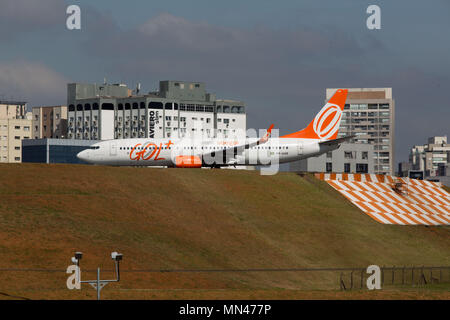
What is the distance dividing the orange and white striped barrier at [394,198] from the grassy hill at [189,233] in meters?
2.77

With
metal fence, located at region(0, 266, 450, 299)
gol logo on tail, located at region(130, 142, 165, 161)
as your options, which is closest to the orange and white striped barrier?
metal fence, located at region(0, 266, 450, 299)

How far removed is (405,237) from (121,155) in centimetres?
4052

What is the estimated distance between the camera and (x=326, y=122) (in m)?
124

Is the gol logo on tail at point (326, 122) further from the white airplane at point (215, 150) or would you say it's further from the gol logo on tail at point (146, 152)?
the gol logo on tail at point (146, 152)

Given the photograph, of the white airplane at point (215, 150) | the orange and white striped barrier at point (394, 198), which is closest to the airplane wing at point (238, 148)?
the white airplane at point (215, 150)

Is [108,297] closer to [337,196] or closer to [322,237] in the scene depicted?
[322,237]

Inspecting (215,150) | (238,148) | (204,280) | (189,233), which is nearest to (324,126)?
(238,148)

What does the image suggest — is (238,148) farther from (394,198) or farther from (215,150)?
(394,198)

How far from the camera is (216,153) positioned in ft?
398

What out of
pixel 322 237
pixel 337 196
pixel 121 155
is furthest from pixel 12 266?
pixel 337 196

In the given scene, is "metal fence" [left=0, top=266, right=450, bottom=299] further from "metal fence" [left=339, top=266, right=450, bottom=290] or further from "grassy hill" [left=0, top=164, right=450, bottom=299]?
"grassy hill" [left=0, top=164, right=450, bottom=299]

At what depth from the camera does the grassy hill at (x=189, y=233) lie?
7112 cm

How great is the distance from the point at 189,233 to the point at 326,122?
41.7 meters
